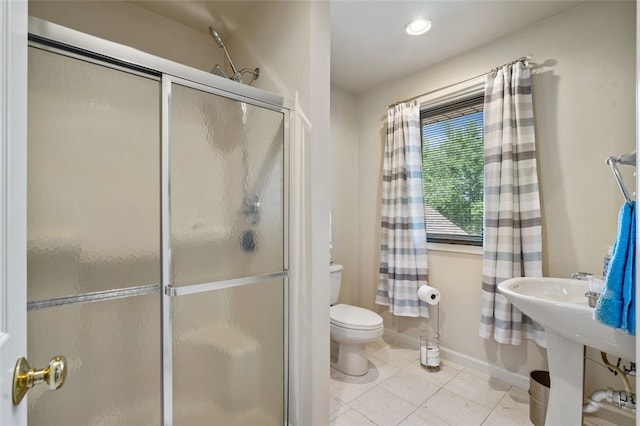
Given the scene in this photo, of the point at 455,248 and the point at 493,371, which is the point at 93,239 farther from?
the point at 493,371

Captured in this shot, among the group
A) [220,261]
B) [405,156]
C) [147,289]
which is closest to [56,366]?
[147,289]

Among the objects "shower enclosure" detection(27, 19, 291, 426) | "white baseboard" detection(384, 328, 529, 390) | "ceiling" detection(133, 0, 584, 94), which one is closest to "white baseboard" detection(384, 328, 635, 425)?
"white baseboard" detection(384, 328, 529, 390)

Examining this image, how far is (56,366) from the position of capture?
0.55 metres

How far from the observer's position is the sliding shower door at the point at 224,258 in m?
1.21

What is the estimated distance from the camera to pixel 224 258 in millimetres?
1336

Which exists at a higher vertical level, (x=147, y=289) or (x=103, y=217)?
(x=103, y=217)

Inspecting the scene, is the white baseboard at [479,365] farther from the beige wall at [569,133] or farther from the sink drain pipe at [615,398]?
the sink drain pipe at [615,398]

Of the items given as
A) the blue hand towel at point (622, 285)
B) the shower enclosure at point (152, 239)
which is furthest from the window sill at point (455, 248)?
the shower enclosure at point (152, 239)

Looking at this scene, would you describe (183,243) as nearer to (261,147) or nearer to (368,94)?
(261,147)

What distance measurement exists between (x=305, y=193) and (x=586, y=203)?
1.73 m

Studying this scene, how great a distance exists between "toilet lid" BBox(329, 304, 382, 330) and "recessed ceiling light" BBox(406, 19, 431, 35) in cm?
208

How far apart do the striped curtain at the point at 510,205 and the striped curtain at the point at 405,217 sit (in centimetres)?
53
